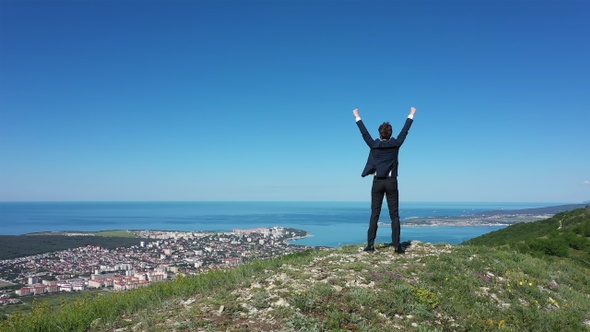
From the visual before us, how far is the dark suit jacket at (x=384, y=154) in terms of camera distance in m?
9.09

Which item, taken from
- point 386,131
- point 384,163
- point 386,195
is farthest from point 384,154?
point 386,195

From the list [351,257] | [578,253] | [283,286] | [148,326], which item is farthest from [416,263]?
[578,253]

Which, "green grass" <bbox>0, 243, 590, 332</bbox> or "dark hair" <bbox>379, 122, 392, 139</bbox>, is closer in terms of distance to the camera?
"green grass" <bbox>0, 243, 590, 332</bbox>

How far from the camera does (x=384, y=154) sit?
9.14 m

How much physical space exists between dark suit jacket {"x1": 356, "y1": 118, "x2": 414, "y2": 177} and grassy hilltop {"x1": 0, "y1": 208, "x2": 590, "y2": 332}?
2.44 m

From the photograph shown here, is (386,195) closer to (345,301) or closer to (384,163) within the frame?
(384,163)

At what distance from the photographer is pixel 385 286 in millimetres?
7223

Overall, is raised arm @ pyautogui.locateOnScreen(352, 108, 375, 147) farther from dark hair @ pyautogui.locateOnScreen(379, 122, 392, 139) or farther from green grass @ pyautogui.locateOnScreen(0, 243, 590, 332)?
green grass @ pyautogui.locateOnScreen(0, 243, 590, 332)

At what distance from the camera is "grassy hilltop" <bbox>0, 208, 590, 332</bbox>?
19.0 feet

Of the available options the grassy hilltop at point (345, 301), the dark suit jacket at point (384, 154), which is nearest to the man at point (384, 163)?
the dark suit jacket at point (384, 154)

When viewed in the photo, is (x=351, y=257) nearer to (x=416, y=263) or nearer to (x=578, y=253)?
(x=416, y=263)

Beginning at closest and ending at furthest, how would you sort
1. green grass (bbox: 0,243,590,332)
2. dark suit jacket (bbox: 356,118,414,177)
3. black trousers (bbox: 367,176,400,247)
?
green grass (bbox: 0,243,590,332)
dark suit jacket (bbox: 356,118,414,177)
black trousers (bbox: 367,176,400,247)

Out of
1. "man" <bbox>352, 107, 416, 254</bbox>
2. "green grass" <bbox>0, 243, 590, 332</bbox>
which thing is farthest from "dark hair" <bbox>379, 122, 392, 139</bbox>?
"green grass" <bbox>0, 243, 590, 332</bbox>

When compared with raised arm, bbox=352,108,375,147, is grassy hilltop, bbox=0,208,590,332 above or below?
below
